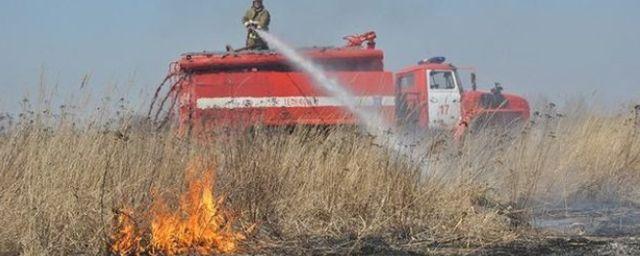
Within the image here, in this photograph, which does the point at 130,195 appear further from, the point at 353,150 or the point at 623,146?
the point at 623,146

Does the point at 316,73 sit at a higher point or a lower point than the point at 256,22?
lower

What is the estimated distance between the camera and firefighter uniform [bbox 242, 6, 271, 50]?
14.1 metres

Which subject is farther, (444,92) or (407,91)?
(444,92)

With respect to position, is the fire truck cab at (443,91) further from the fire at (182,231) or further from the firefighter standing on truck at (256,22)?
the fire at (182,231)

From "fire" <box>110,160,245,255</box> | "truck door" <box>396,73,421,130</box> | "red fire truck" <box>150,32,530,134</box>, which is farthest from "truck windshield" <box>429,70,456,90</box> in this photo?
"fire" <box>110,160,245,255</box>

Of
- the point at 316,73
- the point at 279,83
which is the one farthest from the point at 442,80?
the point at 279,83

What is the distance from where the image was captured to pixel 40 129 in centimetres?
703

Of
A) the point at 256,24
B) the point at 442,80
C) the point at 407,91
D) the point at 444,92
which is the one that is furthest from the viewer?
the point at 442,80

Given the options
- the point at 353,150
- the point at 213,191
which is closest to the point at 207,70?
the point at 353,150

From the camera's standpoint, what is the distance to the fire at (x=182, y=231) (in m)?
5.79

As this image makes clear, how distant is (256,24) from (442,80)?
4.85 metres

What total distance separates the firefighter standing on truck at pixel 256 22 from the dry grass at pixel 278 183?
566 centimetres

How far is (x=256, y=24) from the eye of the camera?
1415cm

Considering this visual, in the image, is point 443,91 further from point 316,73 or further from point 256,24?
point 256,24
